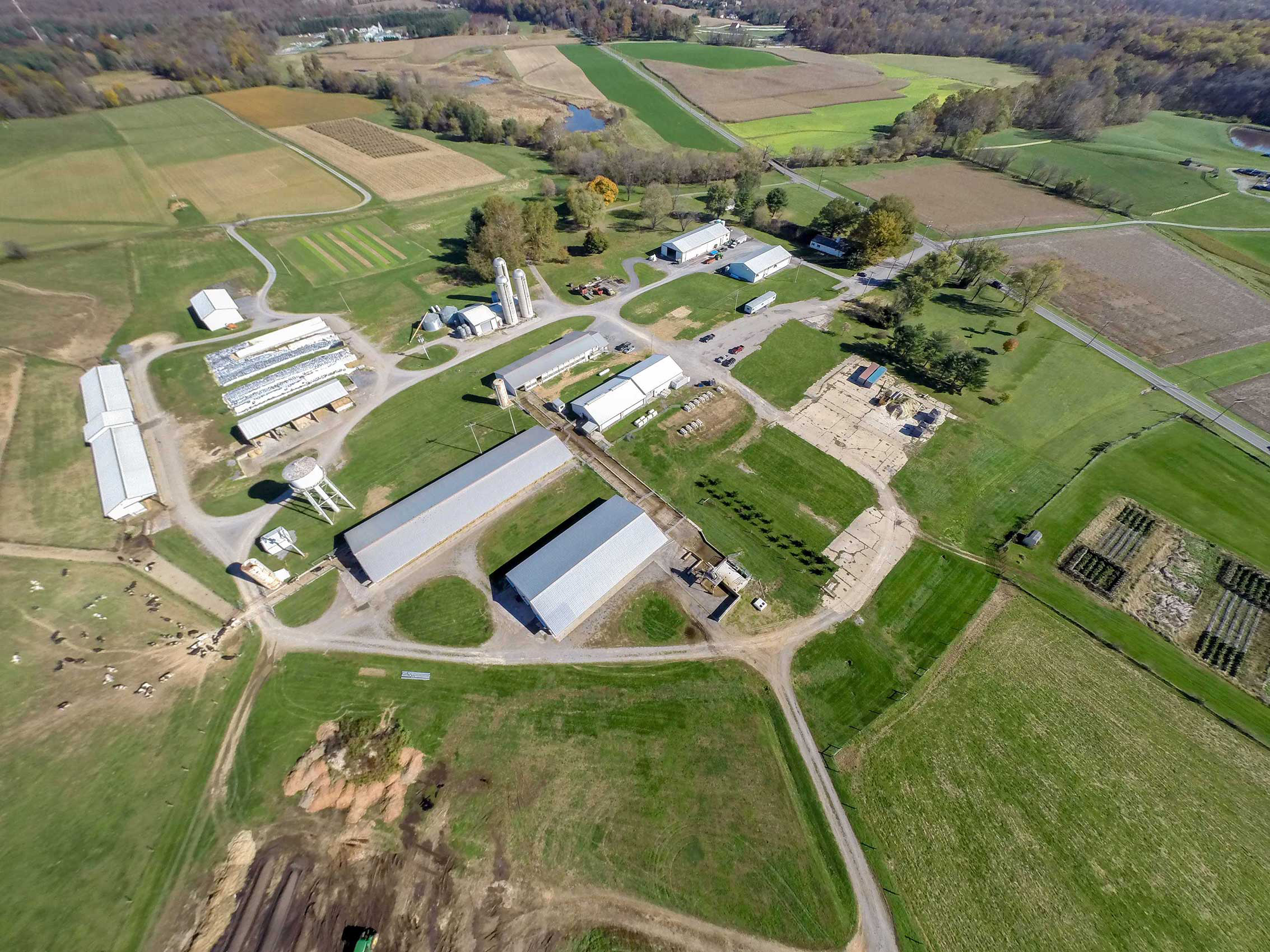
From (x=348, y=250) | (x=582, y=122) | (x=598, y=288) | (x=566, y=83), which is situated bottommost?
(x=598, y=288)

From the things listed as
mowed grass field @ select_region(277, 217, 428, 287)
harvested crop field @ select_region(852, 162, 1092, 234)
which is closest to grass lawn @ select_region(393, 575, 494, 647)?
mowed grass field @ select_region(277, 217, 428, 287)

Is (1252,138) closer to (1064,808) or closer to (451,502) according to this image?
(1064,808)

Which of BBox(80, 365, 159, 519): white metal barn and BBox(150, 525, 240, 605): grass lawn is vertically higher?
BBox(80, 365, 159, 519): white metal barn

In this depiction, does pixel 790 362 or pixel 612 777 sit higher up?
pixel 790 362

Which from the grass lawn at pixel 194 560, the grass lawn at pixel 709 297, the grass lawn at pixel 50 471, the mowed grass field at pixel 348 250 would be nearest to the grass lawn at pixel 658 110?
the grass lawn at pixel 709 297

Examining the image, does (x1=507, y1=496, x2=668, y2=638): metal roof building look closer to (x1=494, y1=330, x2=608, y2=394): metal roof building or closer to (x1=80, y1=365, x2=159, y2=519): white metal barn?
(x1=494, y1=330, x2=608, y2=394): metal roof building

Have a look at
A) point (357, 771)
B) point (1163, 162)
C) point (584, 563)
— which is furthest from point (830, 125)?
point (357, 771)

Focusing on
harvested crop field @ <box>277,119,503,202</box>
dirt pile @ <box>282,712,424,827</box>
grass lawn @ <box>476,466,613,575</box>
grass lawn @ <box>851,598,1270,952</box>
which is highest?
harvested crop field @ <box>277,119,503,202</box>
